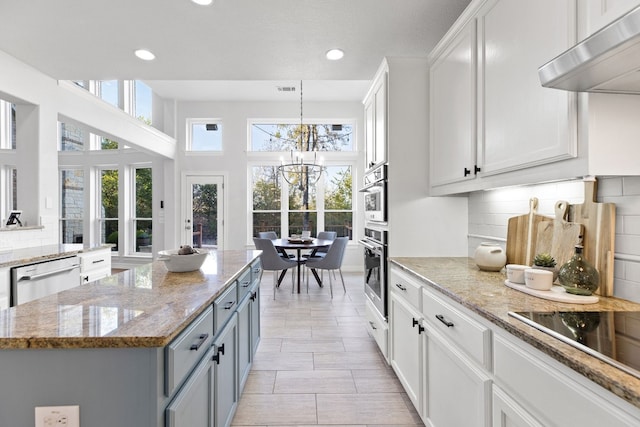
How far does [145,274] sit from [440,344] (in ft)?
5.25

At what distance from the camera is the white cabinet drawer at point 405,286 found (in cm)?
183

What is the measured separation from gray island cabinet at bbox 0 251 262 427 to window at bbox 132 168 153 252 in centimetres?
581

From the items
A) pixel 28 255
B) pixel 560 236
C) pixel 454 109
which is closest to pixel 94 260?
pixel 28 255

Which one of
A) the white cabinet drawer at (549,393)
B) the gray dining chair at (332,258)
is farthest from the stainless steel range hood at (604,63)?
the gray dining chair at (332,258)

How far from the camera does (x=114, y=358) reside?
2.90 feet

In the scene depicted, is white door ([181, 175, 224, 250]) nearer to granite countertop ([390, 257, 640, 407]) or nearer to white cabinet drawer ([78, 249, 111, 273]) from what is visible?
white cabinet drawer ([78, 249, 111, 273])

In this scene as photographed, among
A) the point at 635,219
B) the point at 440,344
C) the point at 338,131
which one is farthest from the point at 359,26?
the point at 338,131

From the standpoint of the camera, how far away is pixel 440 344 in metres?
1.51

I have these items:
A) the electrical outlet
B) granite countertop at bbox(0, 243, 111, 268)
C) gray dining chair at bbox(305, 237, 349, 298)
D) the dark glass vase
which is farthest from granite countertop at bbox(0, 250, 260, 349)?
gray dining chair at bbox(305, 237, 349, 298)

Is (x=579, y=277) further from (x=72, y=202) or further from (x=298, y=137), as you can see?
(x=72, y=202)

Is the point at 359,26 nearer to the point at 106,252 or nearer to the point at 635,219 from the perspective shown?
the point at 635,219

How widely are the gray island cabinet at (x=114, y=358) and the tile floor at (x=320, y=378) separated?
2.56 ft

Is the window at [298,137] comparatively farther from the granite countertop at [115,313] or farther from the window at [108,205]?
the granite countertop at [115,313]

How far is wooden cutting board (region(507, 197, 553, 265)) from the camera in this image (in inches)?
68.4
